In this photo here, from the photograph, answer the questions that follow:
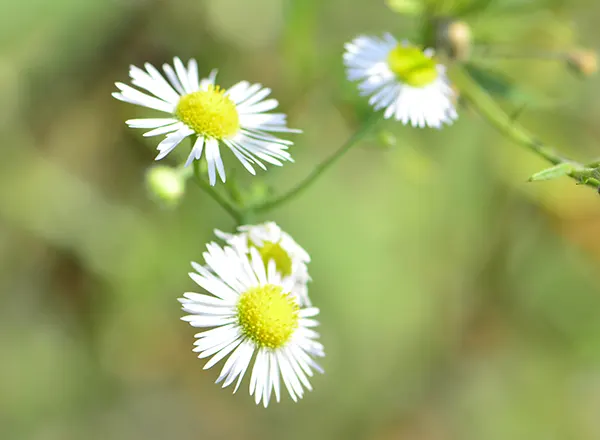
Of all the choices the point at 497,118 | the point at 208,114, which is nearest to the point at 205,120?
the point at 208,114

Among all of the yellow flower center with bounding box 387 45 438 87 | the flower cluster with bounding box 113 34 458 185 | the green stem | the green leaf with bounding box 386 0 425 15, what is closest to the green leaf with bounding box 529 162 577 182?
the green stem

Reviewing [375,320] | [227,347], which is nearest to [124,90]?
[227,347]

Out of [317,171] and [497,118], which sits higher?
[497,118]

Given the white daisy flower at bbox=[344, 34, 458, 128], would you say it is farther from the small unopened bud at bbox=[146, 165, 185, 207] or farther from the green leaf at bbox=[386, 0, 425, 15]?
the small unopened bud at bbox=[146, 165, 185, 207]

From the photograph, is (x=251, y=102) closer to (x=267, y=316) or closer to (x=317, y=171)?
(x=317, y=171)

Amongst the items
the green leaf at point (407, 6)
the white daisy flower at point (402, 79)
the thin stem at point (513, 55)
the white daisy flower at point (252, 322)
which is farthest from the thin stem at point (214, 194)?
the thin stem at point (513, 55)

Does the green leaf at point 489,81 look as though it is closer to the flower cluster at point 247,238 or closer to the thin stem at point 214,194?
the flower cluster at point 247,238
